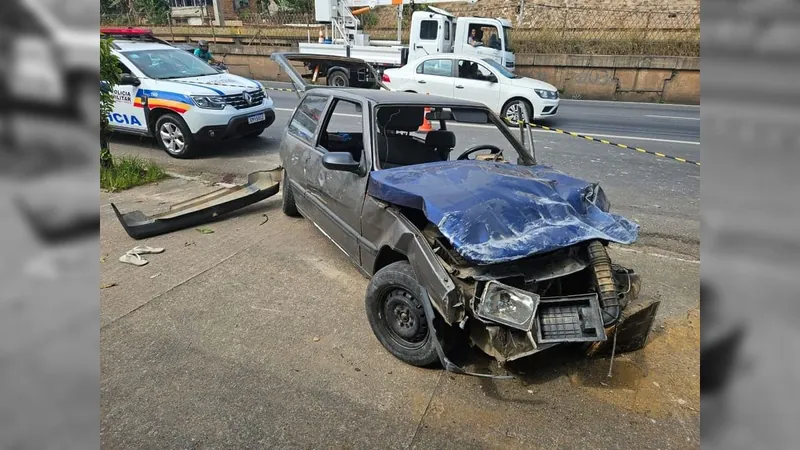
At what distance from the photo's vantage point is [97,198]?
74 centimetres

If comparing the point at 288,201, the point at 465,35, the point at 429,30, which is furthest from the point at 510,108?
the point at 288,201

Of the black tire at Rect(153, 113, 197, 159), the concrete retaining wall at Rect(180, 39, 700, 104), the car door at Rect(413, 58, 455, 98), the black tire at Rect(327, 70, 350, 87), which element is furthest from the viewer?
the concrete retaining wall at Rect(180, 39, 700, 104)

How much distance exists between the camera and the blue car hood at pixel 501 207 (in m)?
2.66

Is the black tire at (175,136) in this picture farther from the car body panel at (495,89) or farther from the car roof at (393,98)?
the car body panel at (495,89)

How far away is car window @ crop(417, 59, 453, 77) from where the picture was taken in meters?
12.2

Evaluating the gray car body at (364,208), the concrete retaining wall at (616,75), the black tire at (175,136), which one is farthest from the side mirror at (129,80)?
the concrete retaining wall at (616,75)

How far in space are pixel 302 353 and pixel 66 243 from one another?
8.21 feet

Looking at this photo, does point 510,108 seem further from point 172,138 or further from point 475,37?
point 172,138

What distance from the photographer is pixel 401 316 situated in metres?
3.05

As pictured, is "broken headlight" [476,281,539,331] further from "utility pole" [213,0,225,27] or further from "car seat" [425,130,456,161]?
"utility pole" [213,0,225,27]

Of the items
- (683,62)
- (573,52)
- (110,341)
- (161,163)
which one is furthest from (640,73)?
(110,341)

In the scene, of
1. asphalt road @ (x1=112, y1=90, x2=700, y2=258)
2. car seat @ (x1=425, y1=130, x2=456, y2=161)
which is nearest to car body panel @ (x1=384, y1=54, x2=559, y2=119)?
asphalt road @ (x1=112, y1=90, x2=700, y2=258)

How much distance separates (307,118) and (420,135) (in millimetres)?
1141

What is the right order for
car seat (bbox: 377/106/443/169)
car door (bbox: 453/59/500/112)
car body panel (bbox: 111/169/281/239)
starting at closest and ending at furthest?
car seat (bbox: 377/106/443/169) → car body panel (bbox: 111/169/281/239) → car door (bbox: 453/59/500/112)
